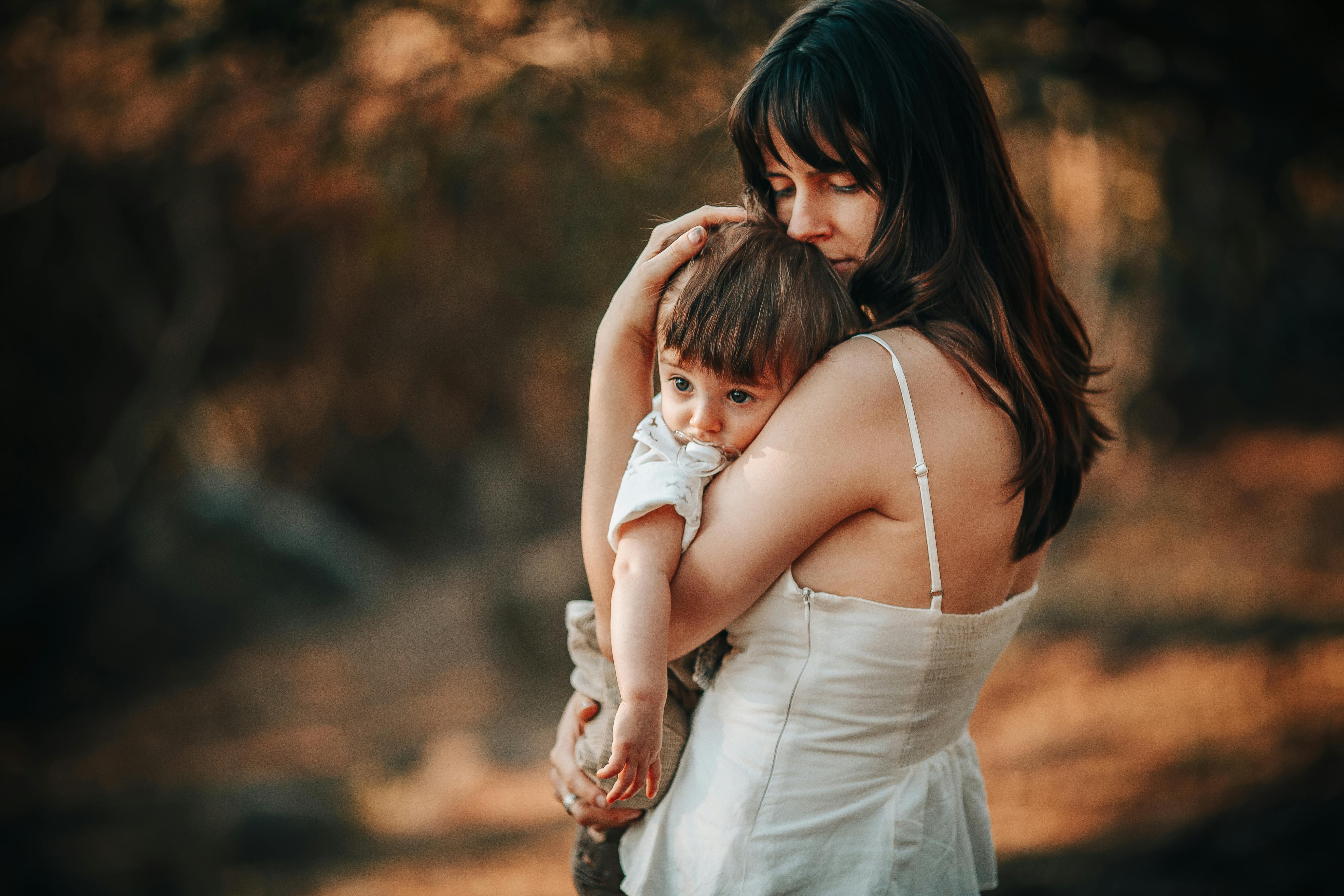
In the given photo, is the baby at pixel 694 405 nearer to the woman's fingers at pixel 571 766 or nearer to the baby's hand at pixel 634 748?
the baby's hand at pixel 634 748

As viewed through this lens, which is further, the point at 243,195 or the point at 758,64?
the point at 243,195

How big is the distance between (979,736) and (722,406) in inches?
139

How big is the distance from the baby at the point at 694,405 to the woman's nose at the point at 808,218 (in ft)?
0.14

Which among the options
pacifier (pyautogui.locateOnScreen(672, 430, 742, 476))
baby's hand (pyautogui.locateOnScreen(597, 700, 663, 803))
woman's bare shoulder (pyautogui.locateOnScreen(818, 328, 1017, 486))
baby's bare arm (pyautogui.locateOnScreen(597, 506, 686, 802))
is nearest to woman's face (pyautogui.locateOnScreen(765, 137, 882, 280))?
woman's bare shoulder (pyautogui.locateOnScreen(818, 328, 1017, 486))

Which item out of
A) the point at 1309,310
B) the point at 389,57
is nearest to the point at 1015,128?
the point at 389,57

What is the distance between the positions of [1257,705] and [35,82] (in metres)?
5.69

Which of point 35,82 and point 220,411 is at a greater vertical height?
point 35,82

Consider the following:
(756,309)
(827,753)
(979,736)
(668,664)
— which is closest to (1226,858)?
(979,736)

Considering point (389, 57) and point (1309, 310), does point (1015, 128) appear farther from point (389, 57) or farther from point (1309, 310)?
point (1309, 310)

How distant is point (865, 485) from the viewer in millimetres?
1078

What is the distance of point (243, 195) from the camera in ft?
15.5

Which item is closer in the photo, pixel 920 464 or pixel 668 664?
pixel 920 464

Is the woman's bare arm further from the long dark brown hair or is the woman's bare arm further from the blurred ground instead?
the blurred ground

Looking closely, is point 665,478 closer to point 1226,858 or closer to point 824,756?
point 824,756
